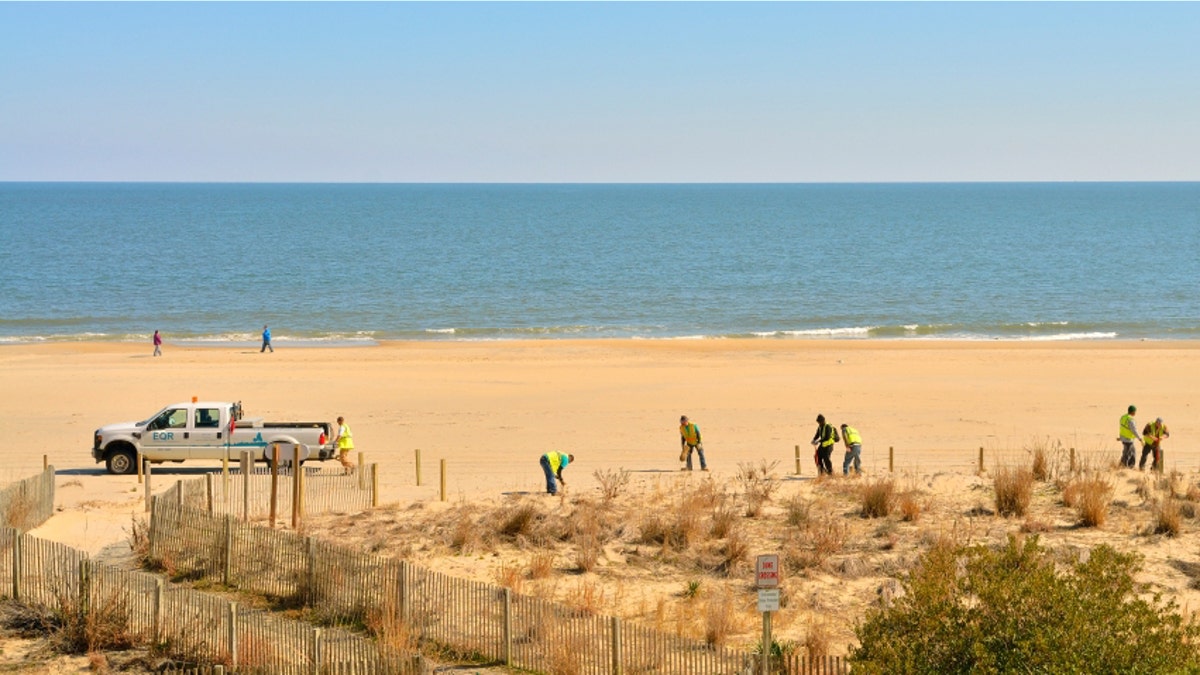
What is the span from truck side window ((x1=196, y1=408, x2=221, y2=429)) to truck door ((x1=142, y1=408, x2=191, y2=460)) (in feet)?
0.90

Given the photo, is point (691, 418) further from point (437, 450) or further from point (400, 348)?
point (400, 348)

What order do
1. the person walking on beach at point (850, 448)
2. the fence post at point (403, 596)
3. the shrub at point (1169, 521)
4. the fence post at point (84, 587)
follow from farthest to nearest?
the person walking on beach at point (850, 448)
the shrub at point (1169, 521)
the fence post at point (84, 587)
the fence post at point (403, 596)

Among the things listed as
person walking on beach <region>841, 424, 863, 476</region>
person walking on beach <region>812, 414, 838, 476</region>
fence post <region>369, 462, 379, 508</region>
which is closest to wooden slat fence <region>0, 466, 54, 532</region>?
fence post <region>369, 462, 379, 508</region>

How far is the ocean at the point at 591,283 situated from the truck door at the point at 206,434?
32370 mm

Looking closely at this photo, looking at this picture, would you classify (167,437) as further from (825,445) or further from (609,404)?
(609,404)

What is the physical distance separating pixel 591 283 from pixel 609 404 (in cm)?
5276

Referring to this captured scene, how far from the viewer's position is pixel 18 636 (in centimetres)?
1510

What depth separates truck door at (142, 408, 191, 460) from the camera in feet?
90.5

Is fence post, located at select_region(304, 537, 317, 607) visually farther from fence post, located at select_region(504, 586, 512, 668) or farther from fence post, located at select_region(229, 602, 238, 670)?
fence post, located at select_region(504, 586, 512, 668)

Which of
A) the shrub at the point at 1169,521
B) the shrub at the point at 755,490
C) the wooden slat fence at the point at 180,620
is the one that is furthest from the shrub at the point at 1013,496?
the wooden slat fence at the point at 180,620

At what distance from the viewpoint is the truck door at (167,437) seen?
27578 mm

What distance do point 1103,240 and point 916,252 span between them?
93.9 feet

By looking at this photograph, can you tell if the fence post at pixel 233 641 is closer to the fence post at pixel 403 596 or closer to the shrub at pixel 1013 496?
the fence post at pixel 403 596

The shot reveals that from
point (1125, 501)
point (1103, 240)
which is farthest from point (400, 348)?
point (1103, 240)
